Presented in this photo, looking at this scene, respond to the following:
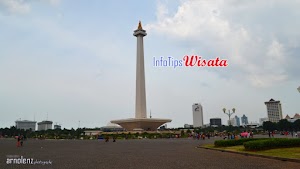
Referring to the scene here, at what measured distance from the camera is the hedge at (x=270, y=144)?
14477 millimetres

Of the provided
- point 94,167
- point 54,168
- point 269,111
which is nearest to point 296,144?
point 94,167

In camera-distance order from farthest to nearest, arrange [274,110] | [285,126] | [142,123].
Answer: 1. [274,110]
2. [285,126]
3. [142,123]

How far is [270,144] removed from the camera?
48.4ft

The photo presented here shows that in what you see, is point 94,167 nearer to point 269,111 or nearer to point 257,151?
point 257,151

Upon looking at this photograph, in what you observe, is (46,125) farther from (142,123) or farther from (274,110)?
(274,110)

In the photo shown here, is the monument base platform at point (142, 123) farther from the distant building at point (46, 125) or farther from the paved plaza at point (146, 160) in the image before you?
the distant building at point (46, 125)

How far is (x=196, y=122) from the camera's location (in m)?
198

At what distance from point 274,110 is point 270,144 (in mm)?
170030

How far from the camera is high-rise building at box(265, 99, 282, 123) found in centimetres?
16588

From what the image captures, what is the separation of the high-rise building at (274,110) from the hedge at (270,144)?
165624mm

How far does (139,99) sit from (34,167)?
6275cm

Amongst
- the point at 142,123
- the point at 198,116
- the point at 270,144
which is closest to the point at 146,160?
the point at 270,144

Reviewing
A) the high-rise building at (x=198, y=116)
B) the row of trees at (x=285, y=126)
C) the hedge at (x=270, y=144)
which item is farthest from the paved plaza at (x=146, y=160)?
the high-rise building at (x=198, y=116)

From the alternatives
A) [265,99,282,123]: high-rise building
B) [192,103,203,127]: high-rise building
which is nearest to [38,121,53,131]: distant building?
[192,103,203,127]: high-rise building
